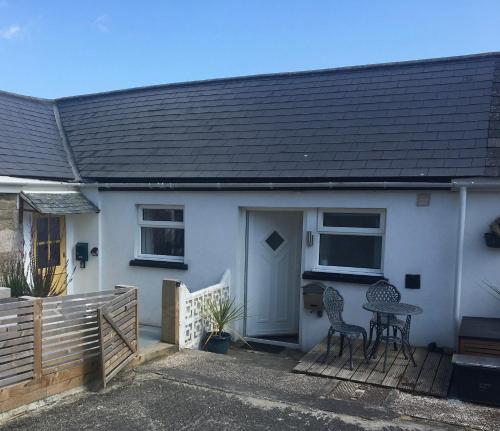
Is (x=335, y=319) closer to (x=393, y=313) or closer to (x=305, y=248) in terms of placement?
(x=393, y=313)

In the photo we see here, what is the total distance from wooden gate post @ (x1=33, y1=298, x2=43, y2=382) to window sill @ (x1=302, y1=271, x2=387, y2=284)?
174 inches

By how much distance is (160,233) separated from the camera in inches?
374

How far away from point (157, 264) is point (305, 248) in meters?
3.00

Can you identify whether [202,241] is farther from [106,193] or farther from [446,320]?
[446,320]

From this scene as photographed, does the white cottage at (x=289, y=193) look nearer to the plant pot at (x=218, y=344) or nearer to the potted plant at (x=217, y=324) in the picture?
the potted plant at (x=217, y=324)

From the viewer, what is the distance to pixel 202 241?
8867 mm

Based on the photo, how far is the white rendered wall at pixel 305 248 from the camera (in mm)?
7246

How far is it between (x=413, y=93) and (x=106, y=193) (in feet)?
21.4

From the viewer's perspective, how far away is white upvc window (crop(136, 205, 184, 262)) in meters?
9.24

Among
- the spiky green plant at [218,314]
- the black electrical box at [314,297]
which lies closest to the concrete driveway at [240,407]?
the spiky green plant at [218,314]

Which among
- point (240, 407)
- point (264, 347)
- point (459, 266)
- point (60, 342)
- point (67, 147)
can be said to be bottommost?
point (264, 347)

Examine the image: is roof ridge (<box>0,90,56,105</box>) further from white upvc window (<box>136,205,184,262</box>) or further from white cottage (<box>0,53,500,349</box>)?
white upvc window (<box>136,205,184,262</box>)

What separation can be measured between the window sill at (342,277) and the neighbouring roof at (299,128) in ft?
5.29

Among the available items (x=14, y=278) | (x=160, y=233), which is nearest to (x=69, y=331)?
(x=14, y=278)
